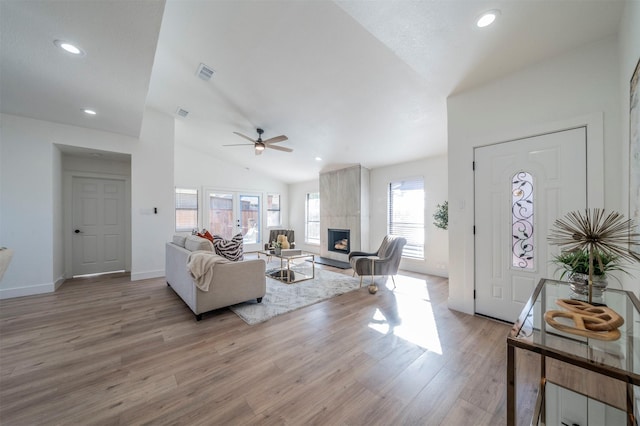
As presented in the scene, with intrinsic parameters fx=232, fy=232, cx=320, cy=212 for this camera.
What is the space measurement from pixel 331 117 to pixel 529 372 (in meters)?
3.76

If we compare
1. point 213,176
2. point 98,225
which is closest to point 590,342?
point 98,225

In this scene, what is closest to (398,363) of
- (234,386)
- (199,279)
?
(234,386)

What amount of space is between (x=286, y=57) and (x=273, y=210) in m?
5.96

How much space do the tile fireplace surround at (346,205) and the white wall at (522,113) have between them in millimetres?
2747

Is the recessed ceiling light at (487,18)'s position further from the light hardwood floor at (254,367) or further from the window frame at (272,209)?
the window frame at (272,209)

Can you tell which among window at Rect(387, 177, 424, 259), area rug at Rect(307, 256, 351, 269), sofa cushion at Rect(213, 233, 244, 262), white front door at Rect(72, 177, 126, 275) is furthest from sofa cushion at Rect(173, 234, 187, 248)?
window at Rect(387, 177, 424, 259)

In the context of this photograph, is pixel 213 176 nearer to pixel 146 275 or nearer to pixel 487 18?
pixel 146 275

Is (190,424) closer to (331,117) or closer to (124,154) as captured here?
(331,117)

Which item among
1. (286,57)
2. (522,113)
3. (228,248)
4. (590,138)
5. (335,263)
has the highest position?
(286,57)

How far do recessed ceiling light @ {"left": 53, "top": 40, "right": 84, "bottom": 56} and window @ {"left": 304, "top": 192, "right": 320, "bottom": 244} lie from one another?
5.85 meters

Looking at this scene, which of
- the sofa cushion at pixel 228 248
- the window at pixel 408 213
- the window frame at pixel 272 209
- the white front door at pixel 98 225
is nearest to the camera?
the sofa cushion at pixel 228 248

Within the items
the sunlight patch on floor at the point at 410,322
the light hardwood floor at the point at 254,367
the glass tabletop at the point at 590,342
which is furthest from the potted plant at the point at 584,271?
the sunlight patch on floor at the point at 410,322

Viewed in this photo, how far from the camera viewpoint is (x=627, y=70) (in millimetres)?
1690

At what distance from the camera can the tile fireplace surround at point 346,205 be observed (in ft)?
18.4
